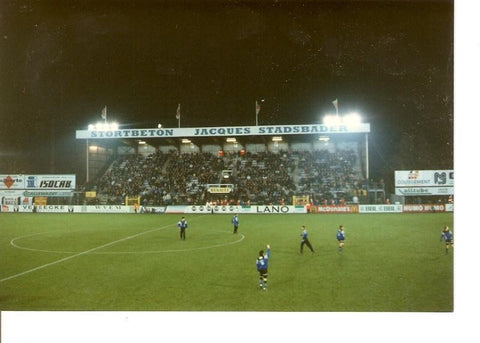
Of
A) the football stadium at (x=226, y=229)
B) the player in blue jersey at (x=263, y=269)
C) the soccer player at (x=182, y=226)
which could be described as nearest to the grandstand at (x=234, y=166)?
the football stadium at (x=226, y=229)

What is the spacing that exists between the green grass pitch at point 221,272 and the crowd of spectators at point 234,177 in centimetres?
1963

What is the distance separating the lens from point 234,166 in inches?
2018

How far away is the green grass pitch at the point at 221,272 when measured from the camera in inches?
447

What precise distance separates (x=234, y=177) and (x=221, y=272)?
3479 cm

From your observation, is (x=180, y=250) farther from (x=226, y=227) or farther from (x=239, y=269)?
(x=226, y=227)

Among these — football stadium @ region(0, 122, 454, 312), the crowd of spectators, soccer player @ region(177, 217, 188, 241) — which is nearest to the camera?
football stadium @ region(0, 122, 454, 312)

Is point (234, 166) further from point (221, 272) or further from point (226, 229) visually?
point (221, 272)

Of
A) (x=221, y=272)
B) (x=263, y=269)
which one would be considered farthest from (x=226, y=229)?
(x=263, y=269)

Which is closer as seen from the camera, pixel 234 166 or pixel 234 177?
pixel 234 177

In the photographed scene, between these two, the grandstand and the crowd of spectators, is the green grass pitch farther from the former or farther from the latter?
the grandstand

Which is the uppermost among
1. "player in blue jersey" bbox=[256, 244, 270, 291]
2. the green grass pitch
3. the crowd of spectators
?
the crowd of spectators

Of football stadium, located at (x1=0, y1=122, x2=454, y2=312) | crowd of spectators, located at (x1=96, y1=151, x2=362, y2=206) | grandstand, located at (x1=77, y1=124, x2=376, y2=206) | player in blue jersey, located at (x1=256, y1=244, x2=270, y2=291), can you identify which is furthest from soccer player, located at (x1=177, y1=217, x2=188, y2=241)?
crowd of spectators, located at (x1=96, y1=151, x2=362, y2=206)

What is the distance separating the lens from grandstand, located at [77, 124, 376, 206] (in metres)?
45.0

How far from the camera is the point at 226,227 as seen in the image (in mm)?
28734
